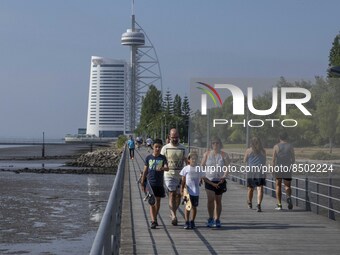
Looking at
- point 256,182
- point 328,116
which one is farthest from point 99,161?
point 256,182

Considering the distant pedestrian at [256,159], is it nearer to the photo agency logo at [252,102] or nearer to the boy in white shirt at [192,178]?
the photo agency logo at [252,102]

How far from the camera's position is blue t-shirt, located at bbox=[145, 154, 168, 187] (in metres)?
12.6

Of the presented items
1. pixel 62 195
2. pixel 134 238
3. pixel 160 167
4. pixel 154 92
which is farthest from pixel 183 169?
pixel 154 92

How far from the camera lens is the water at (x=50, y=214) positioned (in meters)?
20.0

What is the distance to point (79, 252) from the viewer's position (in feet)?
60.7

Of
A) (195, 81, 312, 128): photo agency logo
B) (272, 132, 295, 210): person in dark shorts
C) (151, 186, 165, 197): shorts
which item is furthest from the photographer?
(195, 81, 312, 128): photo agency logo

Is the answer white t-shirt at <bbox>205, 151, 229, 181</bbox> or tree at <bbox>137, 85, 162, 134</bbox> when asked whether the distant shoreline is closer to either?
tree at <bbox>137, 85, 162, 134</bbox>

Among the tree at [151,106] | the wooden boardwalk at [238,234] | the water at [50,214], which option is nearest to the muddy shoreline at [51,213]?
the water at [50,214]

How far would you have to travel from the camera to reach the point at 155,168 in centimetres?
1259

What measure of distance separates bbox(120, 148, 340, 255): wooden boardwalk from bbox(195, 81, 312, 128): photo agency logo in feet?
6.47

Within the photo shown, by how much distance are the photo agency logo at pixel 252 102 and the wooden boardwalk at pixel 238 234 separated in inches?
77.6

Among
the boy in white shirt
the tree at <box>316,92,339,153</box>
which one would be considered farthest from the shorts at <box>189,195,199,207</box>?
the tree at <box>316,92,339,153</box>

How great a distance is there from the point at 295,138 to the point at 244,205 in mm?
1947

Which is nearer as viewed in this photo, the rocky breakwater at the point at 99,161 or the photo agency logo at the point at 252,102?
the photo agency logo at the point at 252,102
